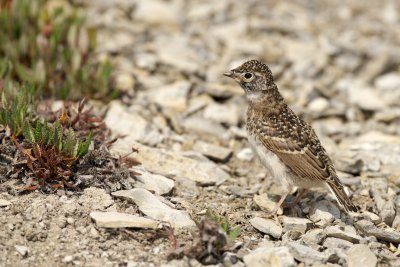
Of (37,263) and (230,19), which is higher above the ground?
(230,19)

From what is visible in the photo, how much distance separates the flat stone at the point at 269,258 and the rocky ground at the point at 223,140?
0.05 ft

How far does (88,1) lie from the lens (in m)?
13.5

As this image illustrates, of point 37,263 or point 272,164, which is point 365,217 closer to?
point 272,164

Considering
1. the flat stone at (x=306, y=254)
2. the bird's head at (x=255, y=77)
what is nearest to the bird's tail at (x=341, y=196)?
the flat stone at (x=306, y=254)

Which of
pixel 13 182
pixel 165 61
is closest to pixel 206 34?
pixel 165 61

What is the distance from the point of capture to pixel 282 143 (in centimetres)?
802

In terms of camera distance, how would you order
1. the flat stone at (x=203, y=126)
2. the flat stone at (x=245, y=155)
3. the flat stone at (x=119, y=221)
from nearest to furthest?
the flat stone at (x=119, y=221)
the flat stone at (x=245, y=155)
the flat stone at (x=203, y=126)

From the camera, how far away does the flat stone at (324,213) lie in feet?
25.5

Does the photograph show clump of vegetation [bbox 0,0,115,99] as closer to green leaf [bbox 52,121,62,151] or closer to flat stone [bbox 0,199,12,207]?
green leaf [bbox 52,121,62,151]

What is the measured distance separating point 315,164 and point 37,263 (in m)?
3.54

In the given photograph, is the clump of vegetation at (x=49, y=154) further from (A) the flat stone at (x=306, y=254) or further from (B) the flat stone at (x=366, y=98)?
(B) the flat stone at (x=366, y=98)

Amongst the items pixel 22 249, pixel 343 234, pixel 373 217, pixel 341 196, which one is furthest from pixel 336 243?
pixel 22 249

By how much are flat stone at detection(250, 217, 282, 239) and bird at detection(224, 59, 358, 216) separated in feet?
1.04

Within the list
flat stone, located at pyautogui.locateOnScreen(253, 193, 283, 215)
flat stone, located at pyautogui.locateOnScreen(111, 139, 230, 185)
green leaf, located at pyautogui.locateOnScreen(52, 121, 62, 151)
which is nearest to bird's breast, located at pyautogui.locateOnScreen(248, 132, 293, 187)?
flat stone, located at pyautogui.locateOnScreen(253, 193, 283, 215)
